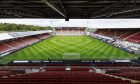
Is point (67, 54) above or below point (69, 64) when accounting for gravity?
below

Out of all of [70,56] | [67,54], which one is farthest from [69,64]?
[67,54]

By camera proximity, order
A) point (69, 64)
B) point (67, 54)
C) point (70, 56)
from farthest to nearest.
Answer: point (67, 54) → point (70, 56) → point (69, 64)

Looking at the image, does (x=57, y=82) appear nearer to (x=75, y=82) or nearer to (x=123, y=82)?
(x=75, y=82)

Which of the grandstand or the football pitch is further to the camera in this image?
the football pitch

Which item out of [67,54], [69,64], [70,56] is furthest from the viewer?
[67,54]

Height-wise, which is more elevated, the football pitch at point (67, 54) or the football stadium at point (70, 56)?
the football stadium at point (70, 56)

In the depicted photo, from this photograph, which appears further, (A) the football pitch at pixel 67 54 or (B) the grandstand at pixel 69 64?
(A) the football pitch at pixel 67 54

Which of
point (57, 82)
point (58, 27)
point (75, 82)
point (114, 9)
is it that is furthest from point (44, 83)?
point (58, 27)

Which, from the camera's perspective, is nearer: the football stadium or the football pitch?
the football stadium

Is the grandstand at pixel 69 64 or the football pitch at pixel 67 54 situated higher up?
the grandstand at pixel 69 64

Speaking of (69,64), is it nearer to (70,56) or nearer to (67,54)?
(70,56)

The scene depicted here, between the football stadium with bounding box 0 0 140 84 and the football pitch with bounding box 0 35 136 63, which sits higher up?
the football stadium with bounding box 0 0 140 84

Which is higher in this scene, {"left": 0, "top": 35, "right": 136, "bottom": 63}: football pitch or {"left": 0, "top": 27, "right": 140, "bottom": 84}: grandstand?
{"left": 0, "top": 27, "right": 140, "bottom": 84}: grandstand

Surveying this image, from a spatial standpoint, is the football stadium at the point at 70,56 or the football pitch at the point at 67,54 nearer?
Answer: the football stadium at the point at 70,56
